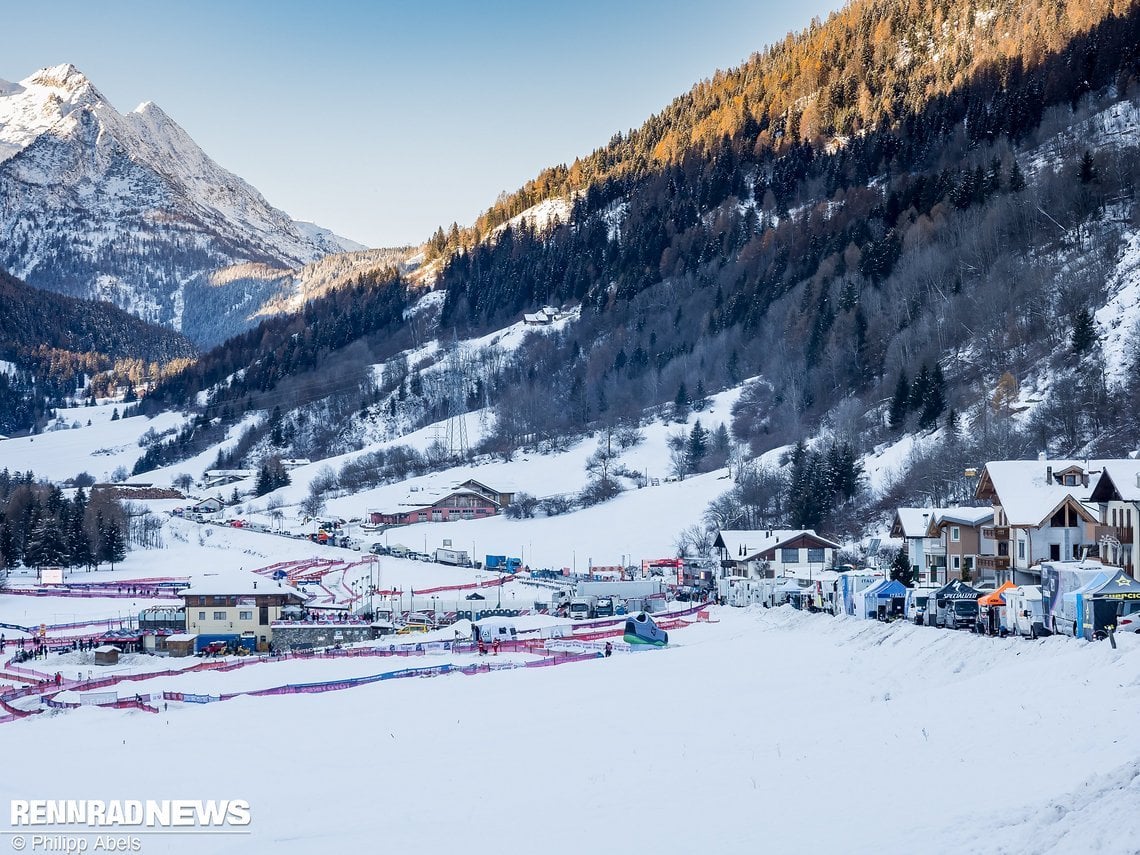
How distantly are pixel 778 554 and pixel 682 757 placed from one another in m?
37.5

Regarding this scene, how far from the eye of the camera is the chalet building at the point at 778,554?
55.4m

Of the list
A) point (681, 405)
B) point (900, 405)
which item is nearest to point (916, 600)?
point (900, 405)

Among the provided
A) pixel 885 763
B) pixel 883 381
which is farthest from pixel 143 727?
pixel 883 381

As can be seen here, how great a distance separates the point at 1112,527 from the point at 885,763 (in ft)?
78.3

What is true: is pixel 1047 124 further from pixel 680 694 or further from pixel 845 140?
pixel 680 694

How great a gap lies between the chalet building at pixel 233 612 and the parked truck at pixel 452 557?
2475cm

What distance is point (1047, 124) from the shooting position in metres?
117

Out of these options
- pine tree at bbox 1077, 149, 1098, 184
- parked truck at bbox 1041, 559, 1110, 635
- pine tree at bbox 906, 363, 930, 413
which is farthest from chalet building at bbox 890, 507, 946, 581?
pine tree at bbox 1077, 149, 1098, 184

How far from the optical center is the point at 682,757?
62.8 ft

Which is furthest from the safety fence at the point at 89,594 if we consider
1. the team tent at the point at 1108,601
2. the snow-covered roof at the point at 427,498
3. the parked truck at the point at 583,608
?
the team tent at the point at 1108,601

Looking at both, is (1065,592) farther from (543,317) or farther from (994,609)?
(543,317)

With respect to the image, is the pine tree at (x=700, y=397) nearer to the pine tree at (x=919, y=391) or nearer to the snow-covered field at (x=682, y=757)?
the pine tree at (x=919, y=391)

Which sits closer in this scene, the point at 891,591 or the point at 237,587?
the point at 891,591

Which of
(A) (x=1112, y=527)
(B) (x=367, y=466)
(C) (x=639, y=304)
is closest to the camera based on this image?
(A) (x=1112, y=527)
